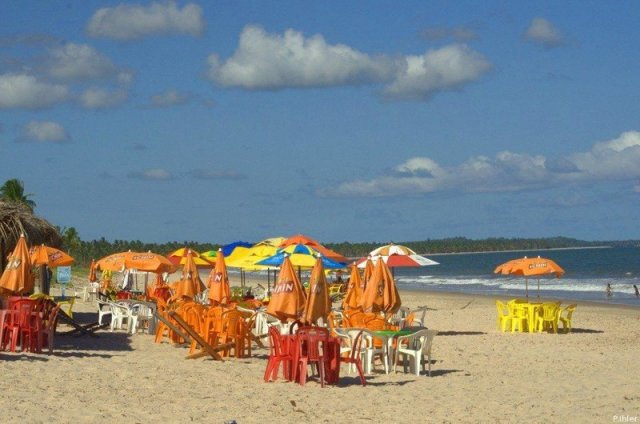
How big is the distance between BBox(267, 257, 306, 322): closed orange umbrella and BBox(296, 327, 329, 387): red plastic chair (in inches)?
17.2

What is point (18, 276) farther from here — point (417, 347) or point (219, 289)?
point (417, 347)

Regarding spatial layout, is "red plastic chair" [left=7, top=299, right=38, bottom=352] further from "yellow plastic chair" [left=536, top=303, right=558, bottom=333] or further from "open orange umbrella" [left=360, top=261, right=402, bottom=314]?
"yellow plastic chair" [left=536, top=303, right=558, bottom=333]

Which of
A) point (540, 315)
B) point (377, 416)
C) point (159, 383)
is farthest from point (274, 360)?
point (540, 315)

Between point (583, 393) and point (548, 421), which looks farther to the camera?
point (583, 393)

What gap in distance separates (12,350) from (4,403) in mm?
4621

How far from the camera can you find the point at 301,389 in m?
11.4

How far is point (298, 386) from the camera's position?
38.1ft

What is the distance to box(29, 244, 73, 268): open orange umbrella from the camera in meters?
20.6

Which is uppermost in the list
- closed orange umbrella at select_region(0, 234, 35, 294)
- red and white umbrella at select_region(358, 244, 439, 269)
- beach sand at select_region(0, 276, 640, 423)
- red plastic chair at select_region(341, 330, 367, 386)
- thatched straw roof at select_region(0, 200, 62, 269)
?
thatched straw roof at select_region(0, 200, 62, 269)

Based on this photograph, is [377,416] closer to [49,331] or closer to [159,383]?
[159,383]

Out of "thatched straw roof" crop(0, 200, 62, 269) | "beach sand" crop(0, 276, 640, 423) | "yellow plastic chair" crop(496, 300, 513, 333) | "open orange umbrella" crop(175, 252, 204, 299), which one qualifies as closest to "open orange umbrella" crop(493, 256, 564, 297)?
"yellow plastic chair" crop(496, 300, 513, 333)

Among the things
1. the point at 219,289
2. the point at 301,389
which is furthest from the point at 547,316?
the point at 301,389

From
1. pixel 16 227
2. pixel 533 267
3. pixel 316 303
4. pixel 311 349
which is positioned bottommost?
pixel 311 349

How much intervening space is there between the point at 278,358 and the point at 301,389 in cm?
64
